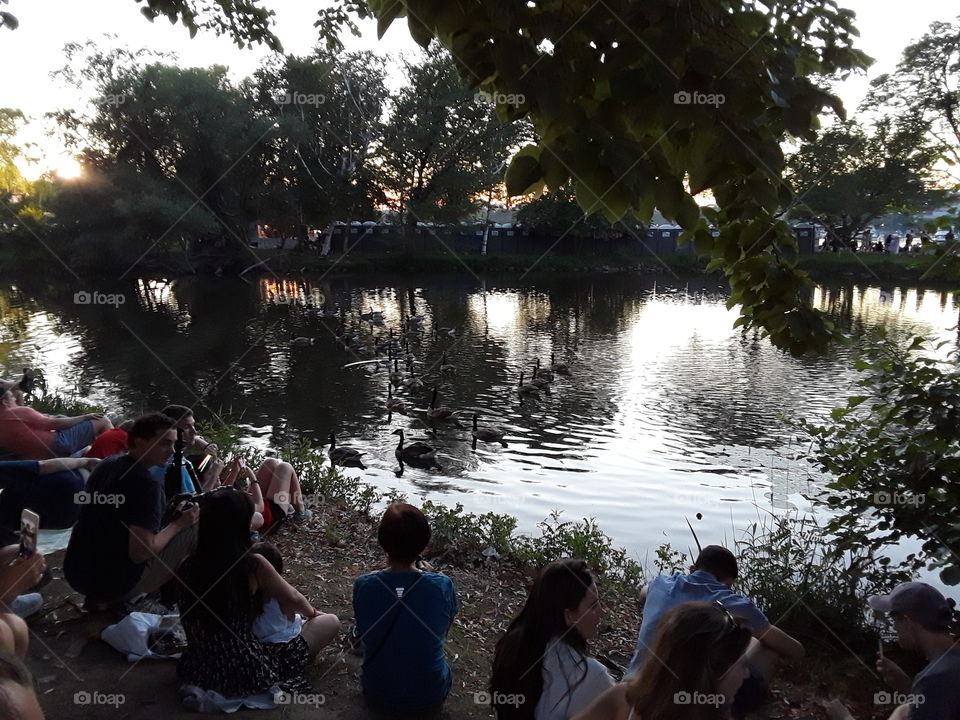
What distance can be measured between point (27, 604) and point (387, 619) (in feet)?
7.59

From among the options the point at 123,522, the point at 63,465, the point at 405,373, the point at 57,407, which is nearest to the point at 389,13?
the point at 123,522

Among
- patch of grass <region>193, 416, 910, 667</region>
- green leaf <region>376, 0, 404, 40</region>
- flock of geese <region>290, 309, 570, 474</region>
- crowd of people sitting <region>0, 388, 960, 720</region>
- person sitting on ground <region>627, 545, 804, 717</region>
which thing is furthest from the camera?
flock of geese <region>290, 309, 570, 474</region>

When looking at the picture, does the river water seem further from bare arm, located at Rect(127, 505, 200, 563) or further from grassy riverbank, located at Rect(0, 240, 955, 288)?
grassy riverbank, located at Rect(0, 240, 955, 288)

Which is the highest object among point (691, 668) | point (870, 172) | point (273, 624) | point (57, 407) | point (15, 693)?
point (870, 172)

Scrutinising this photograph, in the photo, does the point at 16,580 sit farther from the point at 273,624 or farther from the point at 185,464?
the point at 185,464

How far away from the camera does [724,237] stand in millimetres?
2758

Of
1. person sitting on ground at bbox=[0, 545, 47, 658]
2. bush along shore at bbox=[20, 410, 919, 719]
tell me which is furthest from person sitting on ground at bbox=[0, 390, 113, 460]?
person sitting on ground at bbox=[0, 545, 47, 658]

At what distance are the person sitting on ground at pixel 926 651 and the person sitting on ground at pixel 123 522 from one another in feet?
12.0

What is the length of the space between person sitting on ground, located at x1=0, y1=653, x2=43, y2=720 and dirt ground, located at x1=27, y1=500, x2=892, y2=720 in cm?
169

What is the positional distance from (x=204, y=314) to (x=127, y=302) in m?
6.05

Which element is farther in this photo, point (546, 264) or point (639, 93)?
point (546, 264)

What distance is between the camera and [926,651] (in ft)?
10.9

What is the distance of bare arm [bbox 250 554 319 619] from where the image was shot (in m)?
3.69

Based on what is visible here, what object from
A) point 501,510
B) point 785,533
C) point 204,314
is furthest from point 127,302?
point 785,533
